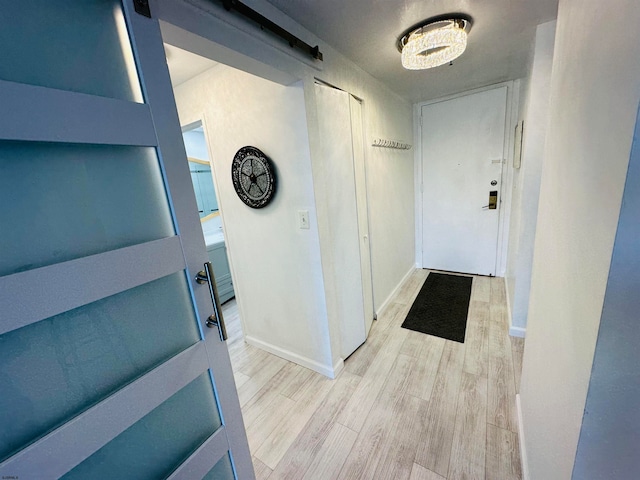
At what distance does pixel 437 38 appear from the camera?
1.48 metres

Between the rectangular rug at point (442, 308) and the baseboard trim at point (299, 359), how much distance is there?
0.90 metres

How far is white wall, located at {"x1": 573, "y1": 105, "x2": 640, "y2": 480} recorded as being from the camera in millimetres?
420

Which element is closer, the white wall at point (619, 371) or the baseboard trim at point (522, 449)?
the white wall at point (619, 371)

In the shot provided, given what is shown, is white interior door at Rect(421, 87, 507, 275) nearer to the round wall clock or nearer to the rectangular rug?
the rectangular rug

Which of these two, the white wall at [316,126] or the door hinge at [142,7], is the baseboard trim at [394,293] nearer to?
the white wall at [316,126]

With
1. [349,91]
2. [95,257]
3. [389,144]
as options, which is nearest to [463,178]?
[389,144]

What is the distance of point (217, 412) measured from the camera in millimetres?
1018

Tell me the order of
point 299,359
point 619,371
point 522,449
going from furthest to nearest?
point 299,359 < point 522,449 < point 619,371

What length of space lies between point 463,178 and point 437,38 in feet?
6.80

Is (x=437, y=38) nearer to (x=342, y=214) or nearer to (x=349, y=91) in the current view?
(x=349, y=91)

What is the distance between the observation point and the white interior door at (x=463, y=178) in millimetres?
2916

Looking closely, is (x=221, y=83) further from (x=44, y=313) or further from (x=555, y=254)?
(x=555, y=254)

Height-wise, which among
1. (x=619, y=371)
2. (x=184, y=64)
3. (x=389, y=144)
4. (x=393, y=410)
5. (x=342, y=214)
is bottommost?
(x=393, y=410)

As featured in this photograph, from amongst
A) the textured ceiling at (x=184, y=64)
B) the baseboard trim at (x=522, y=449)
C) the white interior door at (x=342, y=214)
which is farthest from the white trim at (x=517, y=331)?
the textured ceiling at (x=184, y=64)
